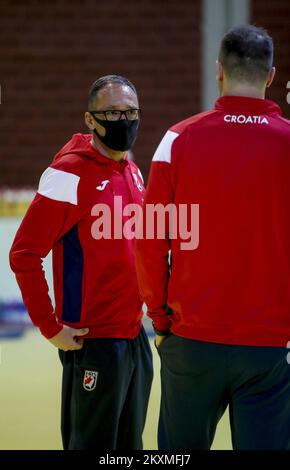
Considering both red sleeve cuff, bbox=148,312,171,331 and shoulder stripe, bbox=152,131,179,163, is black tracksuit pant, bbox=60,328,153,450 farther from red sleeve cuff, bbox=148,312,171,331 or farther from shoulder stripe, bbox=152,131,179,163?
shoulder stripe, bbox=152,131,179,163

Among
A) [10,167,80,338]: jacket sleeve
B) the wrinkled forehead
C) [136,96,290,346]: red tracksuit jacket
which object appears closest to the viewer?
[136,96,290,346]: red tracksuit jacket

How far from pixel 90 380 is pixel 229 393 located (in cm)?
64

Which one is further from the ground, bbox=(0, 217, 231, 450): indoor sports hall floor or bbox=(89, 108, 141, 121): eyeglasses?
bbox=(89, 108, 141, 121): eyeglasses

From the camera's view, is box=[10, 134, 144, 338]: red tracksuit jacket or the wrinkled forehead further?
the wrinkled forehead

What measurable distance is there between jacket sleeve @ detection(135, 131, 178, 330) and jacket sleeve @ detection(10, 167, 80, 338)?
419 mm

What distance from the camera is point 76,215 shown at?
282 cm

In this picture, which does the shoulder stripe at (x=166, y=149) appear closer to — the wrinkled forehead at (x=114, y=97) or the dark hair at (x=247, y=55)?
the dark hair at (x=247, y=55)

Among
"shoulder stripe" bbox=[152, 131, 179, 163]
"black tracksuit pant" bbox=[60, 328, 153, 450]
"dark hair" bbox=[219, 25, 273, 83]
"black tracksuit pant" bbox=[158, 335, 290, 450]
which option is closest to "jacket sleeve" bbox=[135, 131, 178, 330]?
"shoulder stripe" bbox=[152, 131, 179, 163]

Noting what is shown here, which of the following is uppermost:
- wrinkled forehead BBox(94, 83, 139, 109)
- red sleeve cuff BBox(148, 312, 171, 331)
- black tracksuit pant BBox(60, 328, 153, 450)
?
wrinkled forehead BBox(94, 83, 139, 109)

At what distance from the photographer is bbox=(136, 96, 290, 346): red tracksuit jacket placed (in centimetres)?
232

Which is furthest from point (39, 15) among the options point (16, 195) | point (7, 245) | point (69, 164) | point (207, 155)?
point (207, 155)

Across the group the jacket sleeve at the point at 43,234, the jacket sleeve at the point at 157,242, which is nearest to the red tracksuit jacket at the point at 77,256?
the jacket sleeve at the point at 43,234

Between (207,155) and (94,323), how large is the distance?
0.87 meters

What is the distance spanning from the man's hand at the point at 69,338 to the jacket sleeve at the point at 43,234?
0.8 inches
